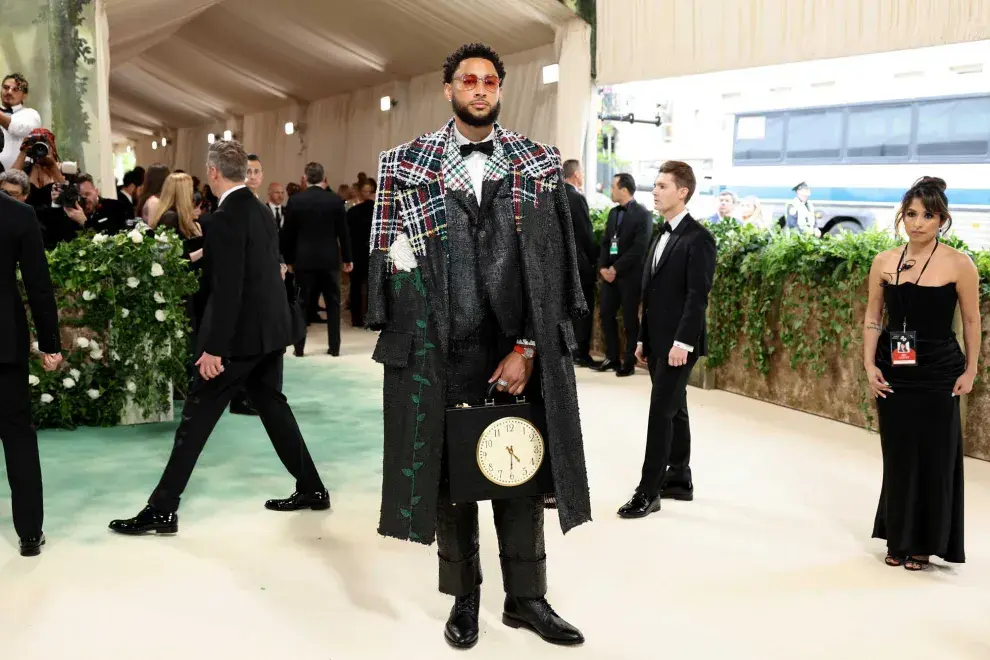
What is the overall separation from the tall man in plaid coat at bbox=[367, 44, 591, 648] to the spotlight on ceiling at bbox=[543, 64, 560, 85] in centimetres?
739

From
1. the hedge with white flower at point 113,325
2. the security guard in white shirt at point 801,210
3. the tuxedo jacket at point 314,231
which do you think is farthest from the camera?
the security guard in white shirt at point 801,210

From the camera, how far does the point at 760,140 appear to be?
560 inches

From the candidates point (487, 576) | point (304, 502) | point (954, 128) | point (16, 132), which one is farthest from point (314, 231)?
point (954, 128)

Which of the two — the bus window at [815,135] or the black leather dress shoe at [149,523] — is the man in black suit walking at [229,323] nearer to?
the black leather dress shoe at [149,523]

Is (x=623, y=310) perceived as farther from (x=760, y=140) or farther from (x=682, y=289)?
(x=760, y=140)

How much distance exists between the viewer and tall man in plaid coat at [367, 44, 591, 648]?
3.10 metres

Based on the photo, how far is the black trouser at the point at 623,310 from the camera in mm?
8523

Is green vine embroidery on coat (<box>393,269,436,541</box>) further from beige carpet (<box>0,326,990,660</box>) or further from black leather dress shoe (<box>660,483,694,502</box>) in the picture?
black leather dress shoe (<box>660,483,694,502</box>)

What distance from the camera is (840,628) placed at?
3.55m

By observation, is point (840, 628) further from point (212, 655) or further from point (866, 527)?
point (212, 655)

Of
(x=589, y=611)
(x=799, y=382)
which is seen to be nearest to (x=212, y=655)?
(x=589, y=611)

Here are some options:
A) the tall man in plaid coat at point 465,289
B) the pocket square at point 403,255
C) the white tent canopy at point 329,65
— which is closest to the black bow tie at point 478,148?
the tall man in plaid coat at point 465,289

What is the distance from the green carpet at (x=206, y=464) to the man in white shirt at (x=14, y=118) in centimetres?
231

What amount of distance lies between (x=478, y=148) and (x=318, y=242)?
6.63 metres
